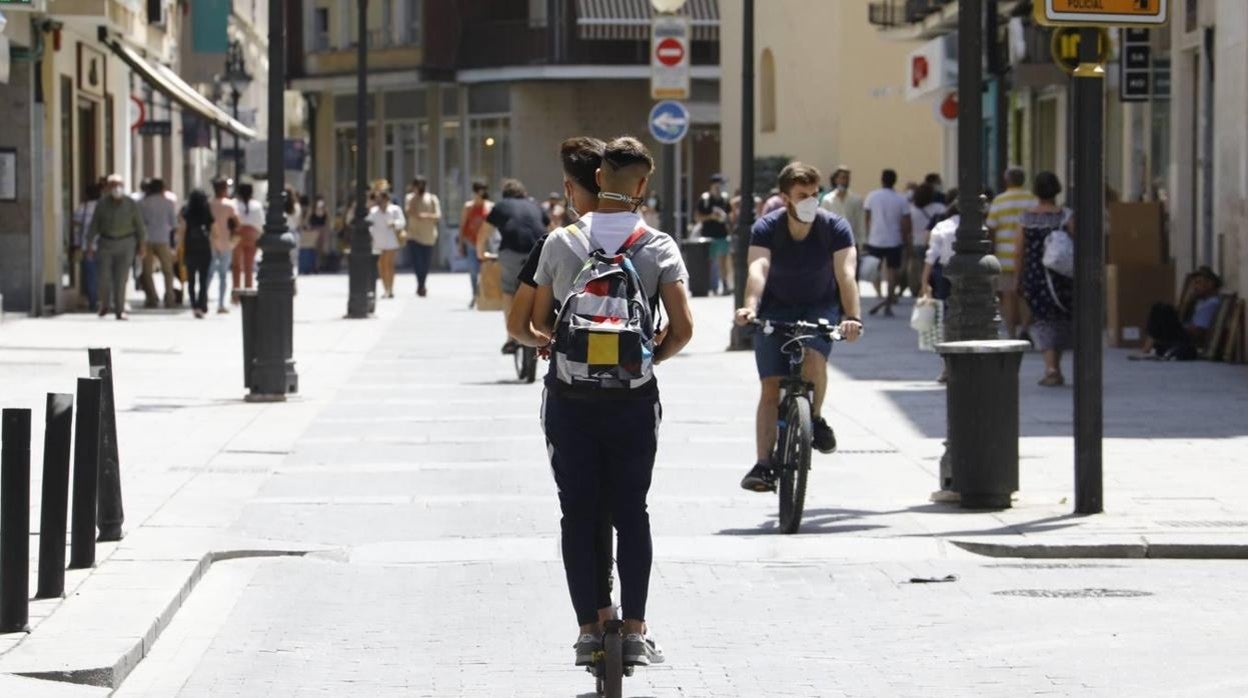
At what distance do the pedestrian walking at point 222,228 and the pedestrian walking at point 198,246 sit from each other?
10 cm

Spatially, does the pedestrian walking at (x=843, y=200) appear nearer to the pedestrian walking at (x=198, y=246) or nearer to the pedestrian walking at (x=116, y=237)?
the pedestrian walking at (x=198, y=246)

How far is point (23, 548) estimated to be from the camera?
8211 mm

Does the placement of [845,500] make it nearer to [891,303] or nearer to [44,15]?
[891,303]

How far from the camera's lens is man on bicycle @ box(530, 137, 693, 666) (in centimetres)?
729

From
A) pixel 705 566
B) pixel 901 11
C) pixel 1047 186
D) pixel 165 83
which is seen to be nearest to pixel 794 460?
pixel 705 566

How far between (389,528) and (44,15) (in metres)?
20.1

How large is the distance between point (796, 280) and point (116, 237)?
19833 millimetres

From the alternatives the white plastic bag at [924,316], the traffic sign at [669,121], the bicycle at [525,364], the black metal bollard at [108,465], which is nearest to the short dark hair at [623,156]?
the black metal bollard at [108,465]

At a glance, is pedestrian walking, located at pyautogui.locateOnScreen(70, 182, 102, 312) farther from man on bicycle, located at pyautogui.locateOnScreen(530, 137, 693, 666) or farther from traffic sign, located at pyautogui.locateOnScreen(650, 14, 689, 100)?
man on bicycle, located at pyautogui.locateOnScreen(530, 137, 693, 666)

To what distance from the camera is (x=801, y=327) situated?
448 inches

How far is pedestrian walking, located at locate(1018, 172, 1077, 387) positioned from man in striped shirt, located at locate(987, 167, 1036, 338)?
1528 millimetres

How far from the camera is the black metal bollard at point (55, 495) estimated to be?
8555mm

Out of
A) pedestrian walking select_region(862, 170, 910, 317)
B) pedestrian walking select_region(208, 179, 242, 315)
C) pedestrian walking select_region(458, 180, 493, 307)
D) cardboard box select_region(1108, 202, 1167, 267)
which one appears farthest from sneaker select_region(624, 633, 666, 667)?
pedestrian walking select_region(458, 180, 493, 307)

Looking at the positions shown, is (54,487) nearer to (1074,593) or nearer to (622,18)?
(1074,593)
